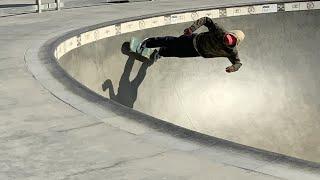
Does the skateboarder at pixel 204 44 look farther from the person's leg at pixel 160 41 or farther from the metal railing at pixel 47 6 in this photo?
the metal railing at pixel 47 6

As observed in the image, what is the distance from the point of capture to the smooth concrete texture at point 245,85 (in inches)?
576

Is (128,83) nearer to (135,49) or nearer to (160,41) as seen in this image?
(135,49)

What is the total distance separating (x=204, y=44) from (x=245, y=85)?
619 centimetres

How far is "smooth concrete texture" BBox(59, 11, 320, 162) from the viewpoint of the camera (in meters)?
14.6

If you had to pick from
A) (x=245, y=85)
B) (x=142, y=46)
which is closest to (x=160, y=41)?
(x=142, y=46)

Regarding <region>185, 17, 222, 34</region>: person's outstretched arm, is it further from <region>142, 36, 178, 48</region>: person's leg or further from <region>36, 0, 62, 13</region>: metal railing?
<region>36, 0, 62, 13</region>: metal railing

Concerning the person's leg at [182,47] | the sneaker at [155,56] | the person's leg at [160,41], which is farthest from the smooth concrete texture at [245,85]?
the person's leg at [182,47]

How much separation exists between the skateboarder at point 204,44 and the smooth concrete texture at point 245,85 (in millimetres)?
984

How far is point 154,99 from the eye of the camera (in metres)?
15.3

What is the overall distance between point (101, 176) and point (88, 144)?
0.91 metres

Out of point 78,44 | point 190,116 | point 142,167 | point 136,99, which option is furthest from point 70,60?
point 142,167

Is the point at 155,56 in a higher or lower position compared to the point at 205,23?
lower

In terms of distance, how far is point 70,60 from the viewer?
12.3m

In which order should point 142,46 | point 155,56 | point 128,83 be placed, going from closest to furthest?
point 128,83
point 142,46
point 155,56
